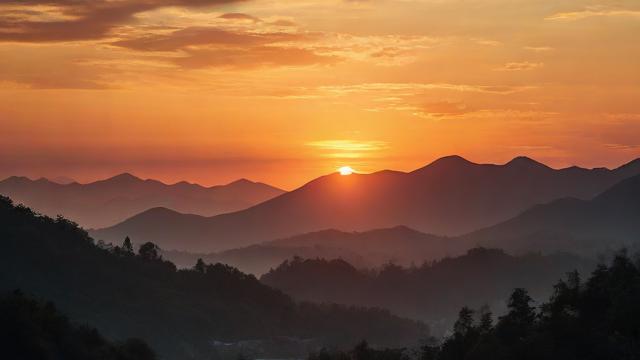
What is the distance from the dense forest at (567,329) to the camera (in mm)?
81188

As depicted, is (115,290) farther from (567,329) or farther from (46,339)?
(567,329)

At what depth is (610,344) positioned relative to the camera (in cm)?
7981

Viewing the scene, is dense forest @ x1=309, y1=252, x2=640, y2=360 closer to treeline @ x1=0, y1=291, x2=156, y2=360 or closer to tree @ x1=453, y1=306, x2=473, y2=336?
tree @ x1=453, y1=306, x2=473, y2=336

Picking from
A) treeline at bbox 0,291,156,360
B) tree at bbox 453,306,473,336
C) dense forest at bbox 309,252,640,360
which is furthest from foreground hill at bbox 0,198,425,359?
dense forest at bbox 309,252,640,360

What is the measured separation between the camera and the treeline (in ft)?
307

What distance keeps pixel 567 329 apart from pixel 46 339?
4234 centimetres

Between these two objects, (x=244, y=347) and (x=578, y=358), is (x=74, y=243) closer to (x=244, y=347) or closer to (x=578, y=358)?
(x=244, y=347)

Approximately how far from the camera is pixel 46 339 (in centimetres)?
9725

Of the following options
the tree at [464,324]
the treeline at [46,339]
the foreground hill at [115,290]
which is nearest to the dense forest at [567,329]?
the tree at [464,324]

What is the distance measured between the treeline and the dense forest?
22139mm

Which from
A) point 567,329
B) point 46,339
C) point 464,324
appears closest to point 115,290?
point 46,339

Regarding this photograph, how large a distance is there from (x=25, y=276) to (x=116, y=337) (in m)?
16.2

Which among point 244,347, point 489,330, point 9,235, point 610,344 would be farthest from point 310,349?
point 610,344

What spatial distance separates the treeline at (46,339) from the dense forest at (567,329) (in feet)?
72.6
